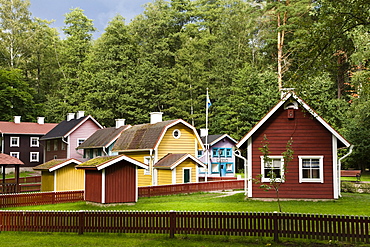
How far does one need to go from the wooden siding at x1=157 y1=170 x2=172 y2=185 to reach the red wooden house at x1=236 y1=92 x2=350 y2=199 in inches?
439

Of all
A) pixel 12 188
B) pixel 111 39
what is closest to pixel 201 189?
pixel 12 188

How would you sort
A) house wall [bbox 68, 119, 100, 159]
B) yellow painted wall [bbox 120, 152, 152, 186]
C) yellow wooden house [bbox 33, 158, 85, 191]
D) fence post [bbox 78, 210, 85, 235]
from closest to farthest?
1. fence post [bbox 78, 210, 85, 235]
2. yellow wooden house [bbox 33, 158, 85, 191]
3. yellow painted wall [bbox 120, 152, 152, 186]
4. house wall [bbox 68, 119, 100, 159]

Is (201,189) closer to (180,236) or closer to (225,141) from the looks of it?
(180,236)

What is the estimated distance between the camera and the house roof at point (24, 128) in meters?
57.7

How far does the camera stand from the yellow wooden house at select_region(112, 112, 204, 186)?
34500mm


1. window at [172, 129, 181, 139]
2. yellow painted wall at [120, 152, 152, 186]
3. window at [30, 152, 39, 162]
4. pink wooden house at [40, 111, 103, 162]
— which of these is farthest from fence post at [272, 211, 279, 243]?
window at [30, 152, 39, 162]

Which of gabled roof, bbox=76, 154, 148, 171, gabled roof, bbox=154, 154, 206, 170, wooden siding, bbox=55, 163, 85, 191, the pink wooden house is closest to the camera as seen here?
gabled roof, bbox=76, 154, 148, 171

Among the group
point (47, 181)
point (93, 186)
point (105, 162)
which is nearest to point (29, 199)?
point (93, 186)

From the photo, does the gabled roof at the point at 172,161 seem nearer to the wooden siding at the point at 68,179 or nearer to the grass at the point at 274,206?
the wooden siding at the point at 68,179

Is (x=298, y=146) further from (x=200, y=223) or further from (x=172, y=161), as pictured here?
(x=172, y=161)

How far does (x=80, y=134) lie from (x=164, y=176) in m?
23.2

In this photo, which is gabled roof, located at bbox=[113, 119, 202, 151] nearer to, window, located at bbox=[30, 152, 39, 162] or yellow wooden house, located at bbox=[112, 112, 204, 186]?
yellow wooden house, located at bbox=[112, 112, 204, 186]

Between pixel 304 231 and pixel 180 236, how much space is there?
4.34 m

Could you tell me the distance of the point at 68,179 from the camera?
31.2 m
